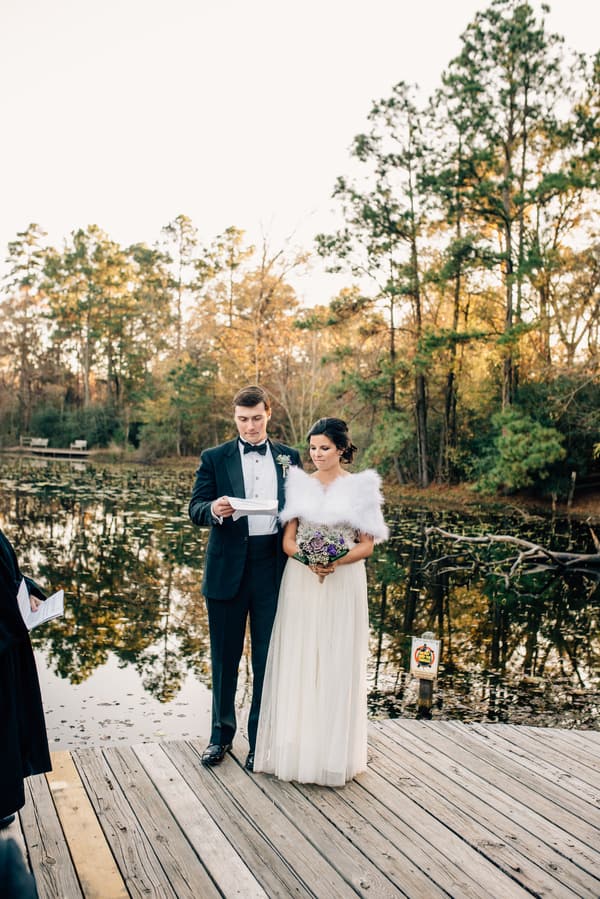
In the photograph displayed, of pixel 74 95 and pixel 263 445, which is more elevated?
pixel 74 95

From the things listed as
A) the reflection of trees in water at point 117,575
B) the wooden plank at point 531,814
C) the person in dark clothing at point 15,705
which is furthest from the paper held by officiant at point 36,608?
the reflection of trees in water at point 117,575

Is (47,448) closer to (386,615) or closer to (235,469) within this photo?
(386,615)

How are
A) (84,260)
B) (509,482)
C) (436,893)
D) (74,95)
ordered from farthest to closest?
(84,260) < (509,482) < (74,95) < (436,893)

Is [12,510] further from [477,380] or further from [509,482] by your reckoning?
[477,380]

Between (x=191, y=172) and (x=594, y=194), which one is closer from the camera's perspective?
(x=594, y=194)

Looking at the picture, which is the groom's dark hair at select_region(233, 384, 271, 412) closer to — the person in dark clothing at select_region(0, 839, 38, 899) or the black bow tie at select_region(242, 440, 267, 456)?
the black bow tie at select_region(242, 440, 267, 456)

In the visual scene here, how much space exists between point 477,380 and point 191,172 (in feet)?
44.6

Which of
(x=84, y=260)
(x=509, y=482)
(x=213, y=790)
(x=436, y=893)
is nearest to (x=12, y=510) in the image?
(x=509, y=482)

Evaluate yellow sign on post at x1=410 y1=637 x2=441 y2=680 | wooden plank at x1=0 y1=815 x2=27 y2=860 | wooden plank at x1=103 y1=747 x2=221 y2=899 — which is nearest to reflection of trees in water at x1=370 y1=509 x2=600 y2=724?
yellow sign on post at x1=410 y1=637 x2=441 y2=680

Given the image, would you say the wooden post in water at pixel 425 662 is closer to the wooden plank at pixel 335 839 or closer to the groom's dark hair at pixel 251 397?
the wooden plank at pixel 335 839

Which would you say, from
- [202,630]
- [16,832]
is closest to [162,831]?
[16,832]

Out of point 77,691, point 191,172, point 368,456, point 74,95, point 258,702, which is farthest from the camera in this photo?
point 191,172

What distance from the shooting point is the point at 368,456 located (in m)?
23.5

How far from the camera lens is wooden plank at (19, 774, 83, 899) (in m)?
2.52
